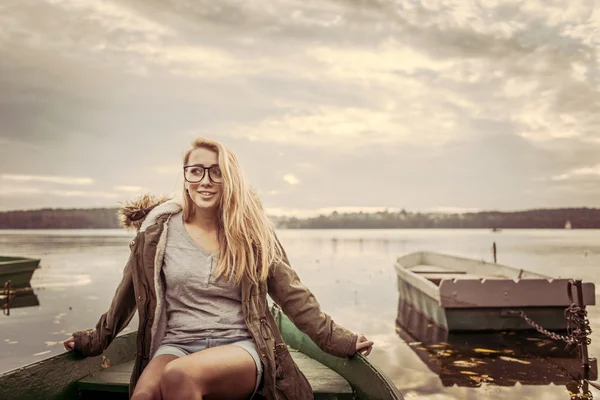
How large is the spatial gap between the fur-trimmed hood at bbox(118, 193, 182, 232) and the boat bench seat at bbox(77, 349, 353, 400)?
3.96 ft

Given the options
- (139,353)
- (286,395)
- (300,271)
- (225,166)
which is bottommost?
(300,271)

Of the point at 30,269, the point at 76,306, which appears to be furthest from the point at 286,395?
the point at 30,269

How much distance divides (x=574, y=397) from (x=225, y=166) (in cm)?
567

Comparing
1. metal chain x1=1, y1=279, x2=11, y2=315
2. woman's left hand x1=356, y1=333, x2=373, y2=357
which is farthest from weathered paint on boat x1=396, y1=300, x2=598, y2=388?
metal chain x1=1, y1=279, x2=11, y2=315

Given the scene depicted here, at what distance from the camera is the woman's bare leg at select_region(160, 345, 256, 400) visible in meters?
2.40

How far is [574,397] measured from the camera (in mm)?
6355

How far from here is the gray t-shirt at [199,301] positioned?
2.83 metres

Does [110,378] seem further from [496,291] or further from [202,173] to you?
[496,291]

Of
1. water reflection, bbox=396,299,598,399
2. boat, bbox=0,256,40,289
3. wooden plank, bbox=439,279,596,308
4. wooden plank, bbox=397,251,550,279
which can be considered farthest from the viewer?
boat, bbox=0,256,40,289

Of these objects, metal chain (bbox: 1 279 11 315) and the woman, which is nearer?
the woman

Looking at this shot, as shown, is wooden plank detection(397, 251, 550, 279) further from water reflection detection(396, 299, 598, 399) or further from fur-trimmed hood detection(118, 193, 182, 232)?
fur-trimmed hood detection(118, 193, 182, 232)

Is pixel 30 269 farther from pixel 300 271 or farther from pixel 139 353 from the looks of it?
pixel 139 353

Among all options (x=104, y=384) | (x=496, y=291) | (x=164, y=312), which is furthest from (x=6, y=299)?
(x=164, y=312)

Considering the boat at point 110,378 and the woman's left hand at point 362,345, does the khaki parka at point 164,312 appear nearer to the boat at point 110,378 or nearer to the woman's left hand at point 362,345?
the woman's left hand at point 362,345
